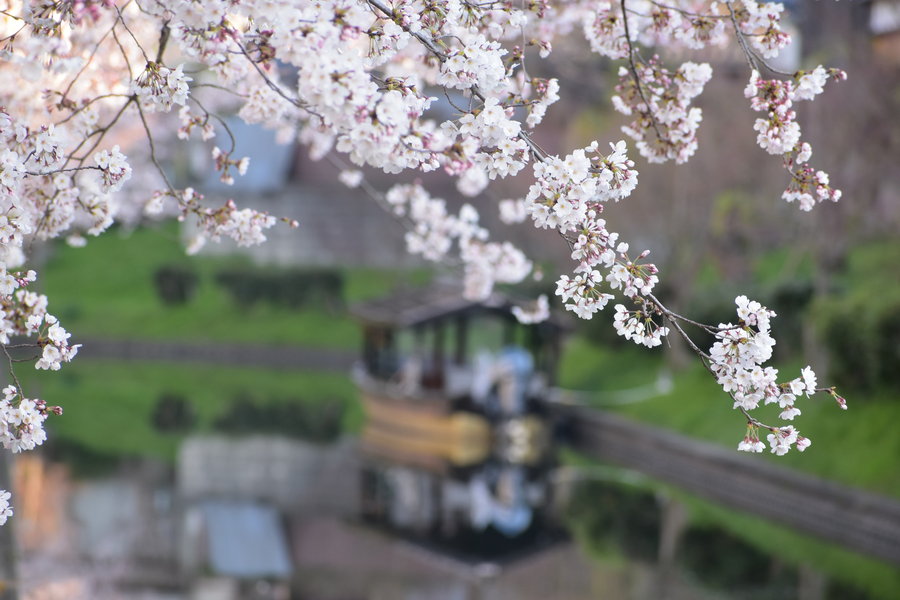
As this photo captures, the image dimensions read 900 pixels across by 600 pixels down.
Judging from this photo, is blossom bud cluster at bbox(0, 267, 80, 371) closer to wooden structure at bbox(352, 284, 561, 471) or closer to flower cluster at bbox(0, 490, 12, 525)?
flower cluster at bbox(0, 490, 12, 525)

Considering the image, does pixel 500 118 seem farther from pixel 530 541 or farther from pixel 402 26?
pixel 530 541

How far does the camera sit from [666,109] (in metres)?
4.33

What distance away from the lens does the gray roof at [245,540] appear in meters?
10.6

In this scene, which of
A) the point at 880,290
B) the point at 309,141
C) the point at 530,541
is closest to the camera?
the point at 309,141

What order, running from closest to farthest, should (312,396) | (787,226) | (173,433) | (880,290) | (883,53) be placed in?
1. (880,290)
2. (883,53)
3. (173,433)
4. (787,226)
5. (312,396)

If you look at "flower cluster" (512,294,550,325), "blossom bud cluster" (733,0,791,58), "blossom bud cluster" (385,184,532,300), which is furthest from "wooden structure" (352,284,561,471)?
"blossom bud cluster" (733,0,791,58)

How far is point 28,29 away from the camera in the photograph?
12.0 ft

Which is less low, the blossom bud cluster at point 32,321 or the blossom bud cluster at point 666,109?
the blossom bud cluster at point 666,109

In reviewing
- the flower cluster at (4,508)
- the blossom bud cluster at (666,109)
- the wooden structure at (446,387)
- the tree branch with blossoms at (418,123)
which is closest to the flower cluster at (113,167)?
the tree branch with blossoms at (418,123)

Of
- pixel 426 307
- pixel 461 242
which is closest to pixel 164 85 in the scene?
pixel 461 242

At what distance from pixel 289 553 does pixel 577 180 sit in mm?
8699

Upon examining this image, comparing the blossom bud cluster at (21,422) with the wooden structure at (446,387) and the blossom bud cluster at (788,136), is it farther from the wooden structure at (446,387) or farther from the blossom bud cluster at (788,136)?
the wooden structure at (446,387)

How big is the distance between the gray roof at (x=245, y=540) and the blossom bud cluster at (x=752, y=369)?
763 centimetres

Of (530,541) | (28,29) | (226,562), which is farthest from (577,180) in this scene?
(530,541)
